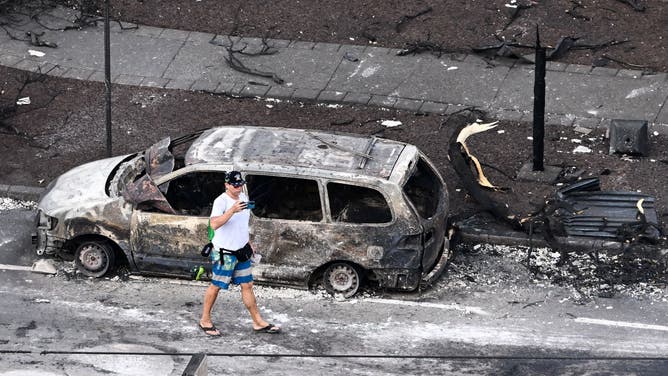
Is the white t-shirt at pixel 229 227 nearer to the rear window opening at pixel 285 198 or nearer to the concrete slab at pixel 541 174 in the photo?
the rear window opening at pixel 285 198

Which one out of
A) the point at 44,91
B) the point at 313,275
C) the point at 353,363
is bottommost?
the point at 353,363

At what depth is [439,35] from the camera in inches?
727

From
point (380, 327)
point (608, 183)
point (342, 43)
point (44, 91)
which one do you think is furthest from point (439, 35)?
point (380, 327)

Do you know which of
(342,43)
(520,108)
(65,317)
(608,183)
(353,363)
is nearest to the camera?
(353,363)

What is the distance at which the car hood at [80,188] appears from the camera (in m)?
12.9

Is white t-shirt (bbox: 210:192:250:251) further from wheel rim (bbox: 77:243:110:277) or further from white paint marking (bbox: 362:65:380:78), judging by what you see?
white paint marking (bbox: 362:65:380:78)

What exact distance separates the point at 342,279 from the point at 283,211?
3.28 feet

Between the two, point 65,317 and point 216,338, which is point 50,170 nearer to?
point 65,317

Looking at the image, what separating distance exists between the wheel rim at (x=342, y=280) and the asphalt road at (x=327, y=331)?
0.12 meters

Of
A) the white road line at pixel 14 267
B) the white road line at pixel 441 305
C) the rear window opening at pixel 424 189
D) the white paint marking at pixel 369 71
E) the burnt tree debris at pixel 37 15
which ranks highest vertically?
the burnt tree debris at pixel 37 15

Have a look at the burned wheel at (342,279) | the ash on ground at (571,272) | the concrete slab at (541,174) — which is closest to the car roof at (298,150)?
the burned wheel at (342,279)

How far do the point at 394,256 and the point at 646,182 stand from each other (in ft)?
Result: 13.1

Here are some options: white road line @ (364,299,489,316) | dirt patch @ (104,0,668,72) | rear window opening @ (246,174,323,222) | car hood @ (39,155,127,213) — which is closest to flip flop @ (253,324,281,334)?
white road line @ (364,299,489,316)

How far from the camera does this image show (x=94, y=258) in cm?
1294
